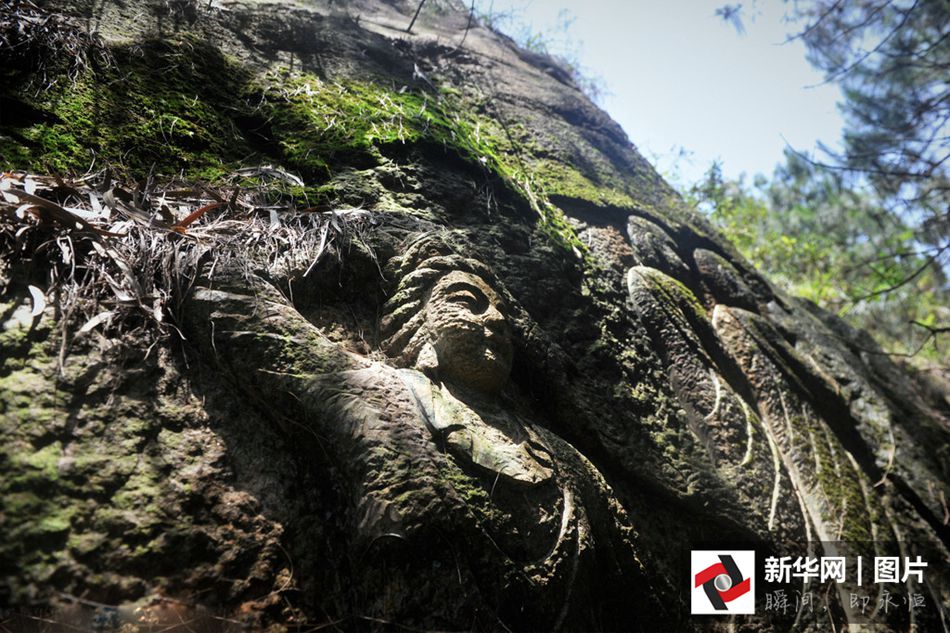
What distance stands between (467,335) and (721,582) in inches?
51.2

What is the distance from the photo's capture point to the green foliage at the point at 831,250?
325 inches

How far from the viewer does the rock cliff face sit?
125 centimetres

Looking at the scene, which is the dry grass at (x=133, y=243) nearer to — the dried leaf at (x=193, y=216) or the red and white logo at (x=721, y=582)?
the dried leaf at (x=193, y=216)

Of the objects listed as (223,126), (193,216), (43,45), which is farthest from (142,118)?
→ (193,216)

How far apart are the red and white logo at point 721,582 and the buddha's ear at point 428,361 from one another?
1.17 metres

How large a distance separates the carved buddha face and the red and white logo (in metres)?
0.98

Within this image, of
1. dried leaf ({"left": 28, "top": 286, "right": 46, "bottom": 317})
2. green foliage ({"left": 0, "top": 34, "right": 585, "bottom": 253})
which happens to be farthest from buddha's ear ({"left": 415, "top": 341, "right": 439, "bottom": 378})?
dried leaf ({"left": 28, "top": 286, "right": 46, "bottom": 317})

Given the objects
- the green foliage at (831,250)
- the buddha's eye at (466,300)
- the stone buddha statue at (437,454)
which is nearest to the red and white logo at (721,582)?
the stone buddha statue at (437,454)

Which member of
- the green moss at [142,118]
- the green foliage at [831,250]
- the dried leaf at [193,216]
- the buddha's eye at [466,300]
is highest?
the green foliage at [831,250]

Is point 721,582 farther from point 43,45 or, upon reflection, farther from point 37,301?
point 43,45

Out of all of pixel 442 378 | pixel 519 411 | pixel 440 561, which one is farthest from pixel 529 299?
pixel 440 561

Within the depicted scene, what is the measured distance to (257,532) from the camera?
1313mm

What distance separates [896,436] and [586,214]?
7.32 ft

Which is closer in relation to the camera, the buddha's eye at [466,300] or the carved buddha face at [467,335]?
the carved buddha face at [467,335]
